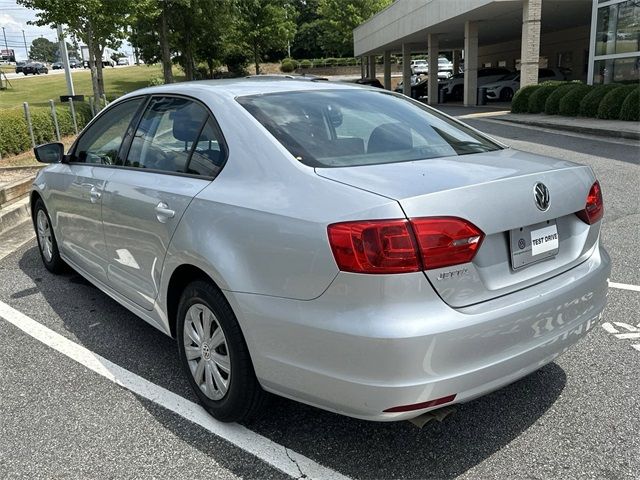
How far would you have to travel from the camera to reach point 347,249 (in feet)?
7.21

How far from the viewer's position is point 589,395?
3049 mm

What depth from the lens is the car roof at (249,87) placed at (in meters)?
3.21

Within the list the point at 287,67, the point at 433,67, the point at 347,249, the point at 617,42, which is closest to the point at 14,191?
the point at 347,249

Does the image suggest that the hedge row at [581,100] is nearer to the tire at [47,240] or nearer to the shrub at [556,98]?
the shrub at [556,98]

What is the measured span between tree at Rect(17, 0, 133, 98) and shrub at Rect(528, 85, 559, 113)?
13052 millimetres

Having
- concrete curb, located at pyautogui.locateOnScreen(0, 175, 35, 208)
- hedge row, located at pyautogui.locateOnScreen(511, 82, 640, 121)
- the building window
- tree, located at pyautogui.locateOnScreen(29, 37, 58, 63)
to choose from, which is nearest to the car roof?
concrete curb, located at pyautogui.locateOnScreen(0, 175, 35, 208)

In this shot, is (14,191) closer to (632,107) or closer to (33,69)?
(632,107)

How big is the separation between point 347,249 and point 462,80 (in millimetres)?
31099

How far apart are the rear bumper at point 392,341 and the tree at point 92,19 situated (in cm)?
1685

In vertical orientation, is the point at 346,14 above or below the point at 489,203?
above

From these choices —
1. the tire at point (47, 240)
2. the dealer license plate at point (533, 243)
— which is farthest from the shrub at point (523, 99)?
the dealer license plate at point (533, 243)

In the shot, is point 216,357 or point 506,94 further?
point 506,94

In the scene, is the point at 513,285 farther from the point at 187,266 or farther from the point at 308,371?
the point at 187,266

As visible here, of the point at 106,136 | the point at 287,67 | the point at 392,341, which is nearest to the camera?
the point at 392,341
